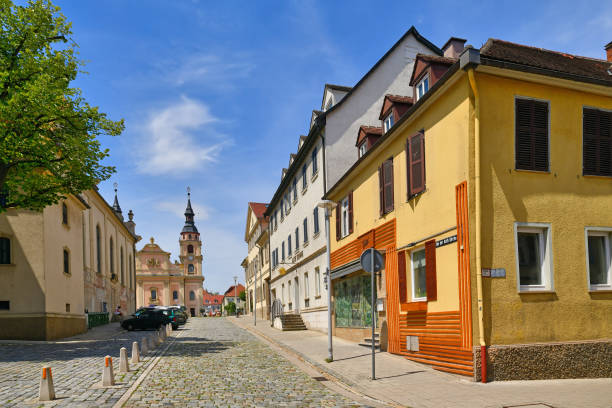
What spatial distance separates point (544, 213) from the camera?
11.1 m

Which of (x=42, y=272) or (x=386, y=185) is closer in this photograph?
(x=386, y=185)

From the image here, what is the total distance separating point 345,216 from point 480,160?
10.2 metres

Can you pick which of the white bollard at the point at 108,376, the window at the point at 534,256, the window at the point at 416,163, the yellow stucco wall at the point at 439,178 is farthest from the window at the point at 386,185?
the white bollard at the point at 108,376

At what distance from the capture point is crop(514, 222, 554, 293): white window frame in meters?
10.8

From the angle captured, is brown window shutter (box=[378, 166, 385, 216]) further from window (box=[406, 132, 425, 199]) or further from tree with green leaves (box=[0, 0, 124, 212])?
tree with green leaves (box=[0, 0, 124, 212])

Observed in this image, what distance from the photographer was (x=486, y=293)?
10477 millimetres

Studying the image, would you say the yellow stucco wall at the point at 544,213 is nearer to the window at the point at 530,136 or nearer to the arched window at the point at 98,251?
the window at the point at 530,136

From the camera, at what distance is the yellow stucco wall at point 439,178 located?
11266 mm

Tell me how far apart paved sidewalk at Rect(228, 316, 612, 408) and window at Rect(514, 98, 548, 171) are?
448 centimetres

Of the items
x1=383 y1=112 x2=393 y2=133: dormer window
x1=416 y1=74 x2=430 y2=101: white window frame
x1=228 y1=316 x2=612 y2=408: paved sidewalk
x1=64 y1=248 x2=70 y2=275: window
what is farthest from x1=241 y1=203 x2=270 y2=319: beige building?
x1=228 y1=316 x2=612 y2=408: paved sidewalk

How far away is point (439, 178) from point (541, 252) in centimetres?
274

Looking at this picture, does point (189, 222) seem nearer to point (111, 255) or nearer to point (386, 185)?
point (111, 255)

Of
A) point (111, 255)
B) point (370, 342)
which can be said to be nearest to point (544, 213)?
point (370, 342)

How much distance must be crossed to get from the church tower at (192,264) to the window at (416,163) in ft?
292
